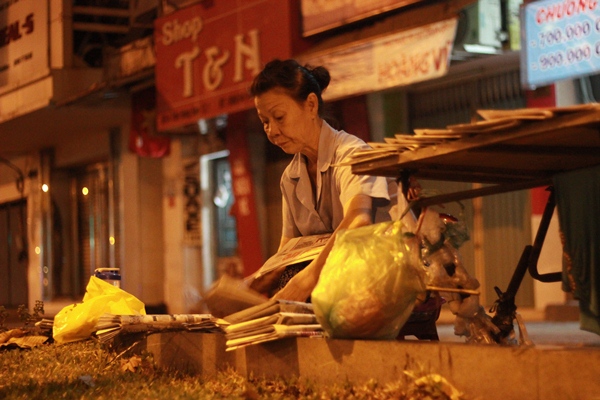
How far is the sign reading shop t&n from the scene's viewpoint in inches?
329

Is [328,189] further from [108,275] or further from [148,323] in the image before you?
[108,275]

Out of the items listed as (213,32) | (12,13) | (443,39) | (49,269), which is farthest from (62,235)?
(443,39)

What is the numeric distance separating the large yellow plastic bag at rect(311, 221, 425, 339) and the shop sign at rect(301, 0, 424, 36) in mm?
6433

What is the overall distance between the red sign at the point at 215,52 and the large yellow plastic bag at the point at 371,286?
7.87 meters

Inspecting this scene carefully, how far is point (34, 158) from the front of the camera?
19.6 m

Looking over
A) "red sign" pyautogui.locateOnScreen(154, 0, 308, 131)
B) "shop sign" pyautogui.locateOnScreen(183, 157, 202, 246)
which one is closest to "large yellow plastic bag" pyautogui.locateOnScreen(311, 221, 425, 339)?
"red sign" pyautogui.locateOnScreen(154, 0, 308, 131)

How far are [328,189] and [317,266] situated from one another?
569mm

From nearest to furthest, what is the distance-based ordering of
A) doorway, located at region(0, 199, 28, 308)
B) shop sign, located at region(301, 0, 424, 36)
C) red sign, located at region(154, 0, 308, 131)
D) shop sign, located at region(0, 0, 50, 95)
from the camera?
shop sign, located at region(301, 0, 424, 36) → red sign, located at region(154, 0, 308, 131) → shop sign, located at region(0, 0, 50, 95) → doorway, located at region(0, 199, 28, 308)

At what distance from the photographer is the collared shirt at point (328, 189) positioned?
4105 millimetres

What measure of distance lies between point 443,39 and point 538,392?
6360 mm

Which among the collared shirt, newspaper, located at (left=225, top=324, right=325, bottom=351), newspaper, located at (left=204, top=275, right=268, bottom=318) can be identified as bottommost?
newspaper, located at (left=225, top=324, right=325, bottom=351)

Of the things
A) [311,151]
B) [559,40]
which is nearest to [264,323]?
[311,151]

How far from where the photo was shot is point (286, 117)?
169 inches

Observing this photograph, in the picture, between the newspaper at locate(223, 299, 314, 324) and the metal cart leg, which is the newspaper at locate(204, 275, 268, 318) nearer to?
the newspaper at locate(223, 299, 314, 324)
